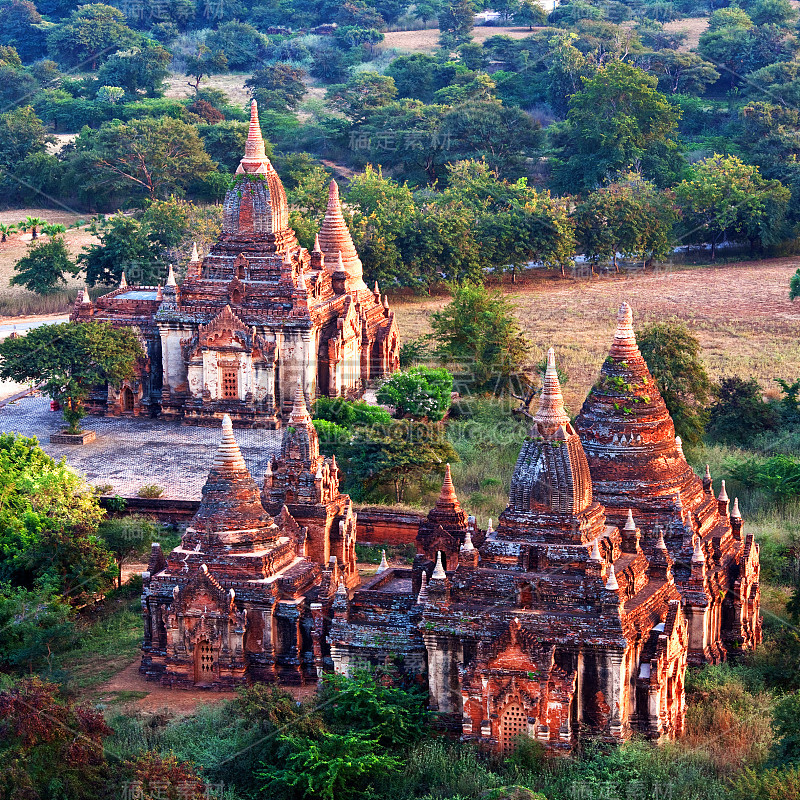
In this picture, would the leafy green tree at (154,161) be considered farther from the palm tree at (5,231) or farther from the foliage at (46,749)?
the foliage at (46,749)

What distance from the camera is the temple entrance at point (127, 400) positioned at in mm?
55684

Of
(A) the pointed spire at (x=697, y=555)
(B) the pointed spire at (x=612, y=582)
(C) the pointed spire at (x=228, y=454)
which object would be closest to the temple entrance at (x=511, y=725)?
(B) the pointed spire at (x=612, y=582)

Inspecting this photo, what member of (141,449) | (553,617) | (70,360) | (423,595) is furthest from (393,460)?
(553,617)

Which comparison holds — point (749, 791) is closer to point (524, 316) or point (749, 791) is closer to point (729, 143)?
point (524, 316)

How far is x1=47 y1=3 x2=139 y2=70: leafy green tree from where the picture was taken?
12694 centimetres

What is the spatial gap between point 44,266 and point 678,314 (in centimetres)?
2853

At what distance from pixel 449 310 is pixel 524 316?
10912 mm

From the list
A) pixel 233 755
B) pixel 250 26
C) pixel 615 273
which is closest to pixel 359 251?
pixel 615 273

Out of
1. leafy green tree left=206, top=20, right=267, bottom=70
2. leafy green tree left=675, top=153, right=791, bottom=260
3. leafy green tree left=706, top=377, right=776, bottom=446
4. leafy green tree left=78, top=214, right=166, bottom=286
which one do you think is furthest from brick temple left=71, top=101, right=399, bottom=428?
leafy green tree left=206, top=20, right=267, bottom=70

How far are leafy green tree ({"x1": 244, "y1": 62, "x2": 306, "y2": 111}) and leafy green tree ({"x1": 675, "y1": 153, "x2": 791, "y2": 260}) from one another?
38585mm

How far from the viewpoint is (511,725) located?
3106 cm

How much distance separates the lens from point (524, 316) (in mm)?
72125

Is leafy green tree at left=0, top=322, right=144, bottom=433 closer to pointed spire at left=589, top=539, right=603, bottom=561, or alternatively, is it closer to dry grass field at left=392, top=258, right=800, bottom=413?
dry grass field at left=392, top=258, right=800, bottom=413

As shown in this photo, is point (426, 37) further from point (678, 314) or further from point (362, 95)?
point (678, 314)
